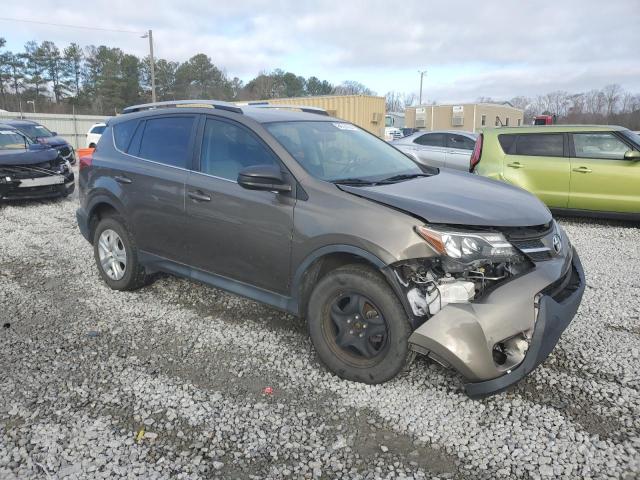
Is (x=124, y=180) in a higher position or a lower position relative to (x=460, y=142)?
lower

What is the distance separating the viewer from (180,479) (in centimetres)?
239

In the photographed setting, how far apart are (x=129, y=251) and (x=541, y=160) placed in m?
6.78

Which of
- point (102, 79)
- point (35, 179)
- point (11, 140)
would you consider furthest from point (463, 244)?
point (102, 79)

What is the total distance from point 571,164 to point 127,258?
6.92 metres

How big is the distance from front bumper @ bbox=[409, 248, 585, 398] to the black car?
9.34 meters

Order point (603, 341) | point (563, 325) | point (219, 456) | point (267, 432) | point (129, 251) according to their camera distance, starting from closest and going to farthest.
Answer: point (219, 456), point (267, 432), point (563, 325), point (603, 341), point (129, 251)

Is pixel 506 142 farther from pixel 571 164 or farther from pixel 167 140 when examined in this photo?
pixel 167 140

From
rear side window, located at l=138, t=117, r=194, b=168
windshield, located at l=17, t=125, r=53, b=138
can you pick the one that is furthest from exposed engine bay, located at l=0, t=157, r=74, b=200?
windshield, located at l=17, t=125, r=53, b=138

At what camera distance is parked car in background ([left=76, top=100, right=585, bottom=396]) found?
109 inches

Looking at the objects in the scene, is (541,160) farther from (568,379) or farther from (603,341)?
(568,379)

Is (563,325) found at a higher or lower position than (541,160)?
lower

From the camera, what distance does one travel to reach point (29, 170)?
9703mm

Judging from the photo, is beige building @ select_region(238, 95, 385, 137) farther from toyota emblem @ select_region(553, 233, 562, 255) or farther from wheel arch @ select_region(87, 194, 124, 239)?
toyota emblem @ select_region(553, 233, 562, 255)

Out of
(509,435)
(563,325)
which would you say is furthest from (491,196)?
(509,435)
